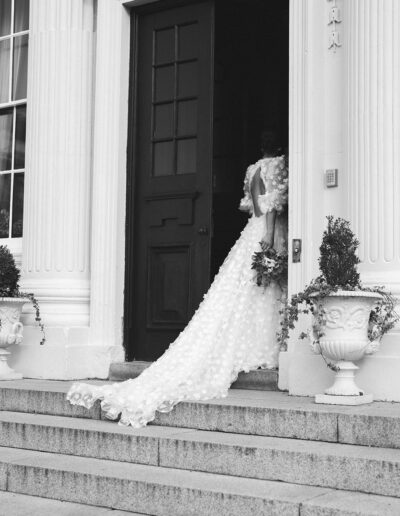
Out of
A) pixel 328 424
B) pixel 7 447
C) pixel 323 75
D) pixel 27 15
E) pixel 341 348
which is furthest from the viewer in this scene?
pixel 27 15

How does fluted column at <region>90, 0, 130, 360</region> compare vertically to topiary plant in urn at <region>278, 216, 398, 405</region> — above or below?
above

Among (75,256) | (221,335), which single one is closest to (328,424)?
(221,335)

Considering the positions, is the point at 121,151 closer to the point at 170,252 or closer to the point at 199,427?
the point at 170,252

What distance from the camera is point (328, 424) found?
17.1ft

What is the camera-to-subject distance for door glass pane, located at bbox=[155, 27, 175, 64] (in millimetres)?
8227

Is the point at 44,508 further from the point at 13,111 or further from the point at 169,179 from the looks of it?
the point at 13,111

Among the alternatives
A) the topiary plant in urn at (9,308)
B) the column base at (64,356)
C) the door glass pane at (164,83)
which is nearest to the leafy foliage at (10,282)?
the topiary plant in urn at (9,308)

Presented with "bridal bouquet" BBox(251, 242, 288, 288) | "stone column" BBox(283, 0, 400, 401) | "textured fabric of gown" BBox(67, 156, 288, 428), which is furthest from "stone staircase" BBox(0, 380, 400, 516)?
"bridal bouquet" BBox(251, 242, 288, 288)

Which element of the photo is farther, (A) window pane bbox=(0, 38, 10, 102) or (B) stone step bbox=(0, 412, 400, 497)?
(A) window pane bbox=(0, 38, 10, 102)

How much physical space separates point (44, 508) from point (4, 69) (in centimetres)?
566

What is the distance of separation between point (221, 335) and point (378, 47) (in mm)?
2633

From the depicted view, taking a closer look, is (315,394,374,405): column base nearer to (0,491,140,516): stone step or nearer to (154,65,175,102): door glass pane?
(0,491,140,516): stone step

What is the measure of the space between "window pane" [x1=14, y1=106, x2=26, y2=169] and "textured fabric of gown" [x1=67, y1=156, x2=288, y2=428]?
274cm

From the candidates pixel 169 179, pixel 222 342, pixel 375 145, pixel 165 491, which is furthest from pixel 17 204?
pixel 165 491
